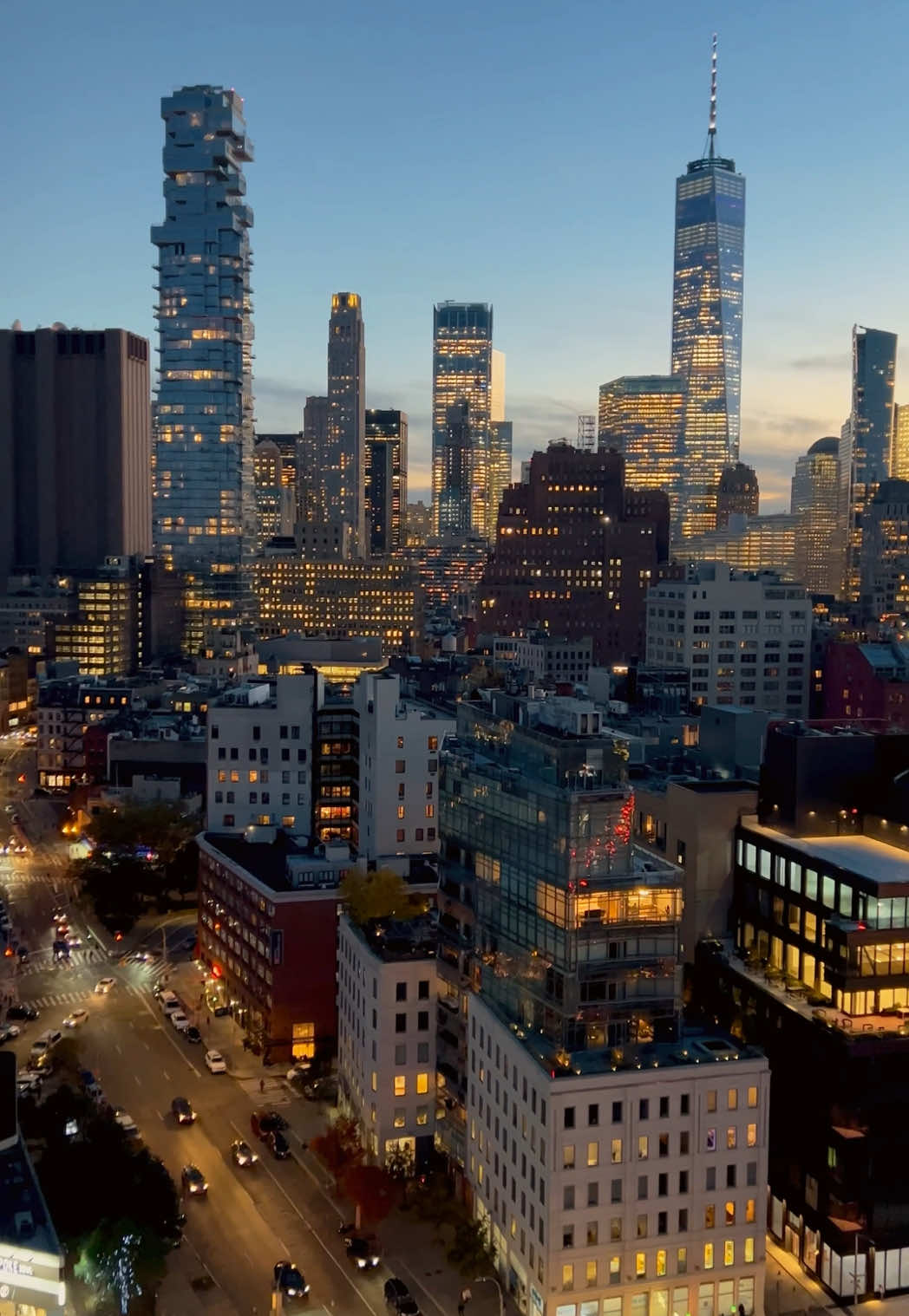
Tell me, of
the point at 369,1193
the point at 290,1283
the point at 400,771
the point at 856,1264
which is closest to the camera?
the point at 290,1283

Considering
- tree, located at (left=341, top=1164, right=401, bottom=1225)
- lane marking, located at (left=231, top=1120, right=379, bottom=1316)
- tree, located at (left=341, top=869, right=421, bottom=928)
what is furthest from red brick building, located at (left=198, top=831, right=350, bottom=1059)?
tree, located at (left=341, top=1164, right=401, bottom=1225)

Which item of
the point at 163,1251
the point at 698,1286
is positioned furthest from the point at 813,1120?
the point at 163,1251

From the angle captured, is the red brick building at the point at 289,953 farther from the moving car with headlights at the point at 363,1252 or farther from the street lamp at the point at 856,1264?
the street lamp at the point at 856,1264

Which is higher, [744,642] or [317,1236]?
[744,642]

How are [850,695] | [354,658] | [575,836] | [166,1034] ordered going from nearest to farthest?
[575,836] < [166,1034] < [850,695] < [354,658]

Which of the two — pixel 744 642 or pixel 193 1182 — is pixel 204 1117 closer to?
pixel 193 1182

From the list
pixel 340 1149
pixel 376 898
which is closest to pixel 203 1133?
pixel 340 1149

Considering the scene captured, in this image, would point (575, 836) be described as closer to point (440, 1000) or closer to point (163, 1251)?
point (440, 1000)
